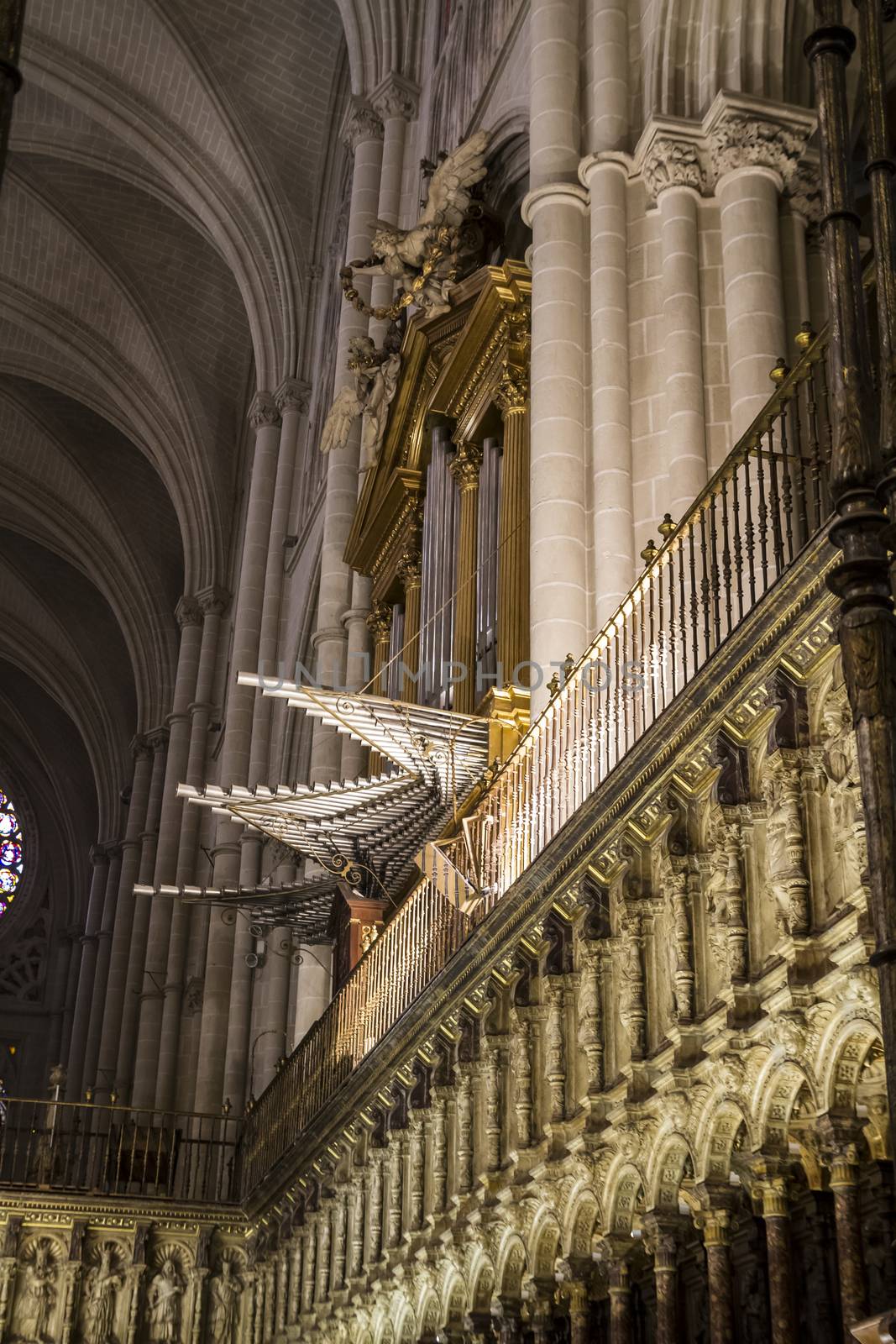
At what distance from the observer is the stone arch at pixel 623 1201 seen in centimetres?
749

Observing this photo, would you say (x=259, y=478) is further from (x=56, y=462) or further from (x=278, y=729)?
(x=56, y=462)

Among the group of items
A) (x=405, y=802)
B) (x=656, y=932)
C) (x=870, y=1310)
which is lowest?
(x=870, y=1310)

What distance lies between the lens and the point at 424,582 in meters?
14.6

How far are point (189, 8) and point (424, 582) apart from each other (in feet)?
41.5

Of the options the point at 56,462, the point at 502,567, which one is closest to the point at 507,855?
the point at 502,567

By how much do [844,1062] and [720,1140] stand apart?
943mm

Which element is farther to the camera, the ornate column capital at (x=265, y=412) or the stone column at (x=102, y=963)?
the stone column at (x=102, y=963)

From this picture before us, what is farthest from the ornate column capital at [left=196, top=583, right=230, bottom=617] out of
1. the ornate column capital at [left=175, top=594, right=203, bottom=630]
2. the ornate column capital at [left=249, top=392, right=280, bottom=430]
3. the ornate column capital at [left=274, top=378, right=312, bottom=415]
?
the ornate column capital at [left=274, top=378, right=312, bottom=415]

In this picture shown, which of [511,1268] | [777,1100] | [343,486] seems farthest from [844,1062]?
[343,486]

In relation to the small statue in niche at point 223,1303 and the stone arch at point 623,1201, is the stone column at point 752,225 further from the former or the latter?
the small statue in niche at point 223,1303

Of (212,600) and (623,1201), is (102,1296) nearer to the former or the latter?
(623,1201)

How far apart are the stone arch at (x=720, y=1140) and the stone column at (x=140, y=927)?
20216 mm

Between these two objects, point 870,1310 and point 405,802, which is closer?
point 870,1310

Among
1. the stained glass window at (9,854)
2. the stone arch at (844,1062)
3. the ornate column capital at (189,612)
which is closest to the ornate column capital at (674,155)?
the stone arch at (844,1062)
